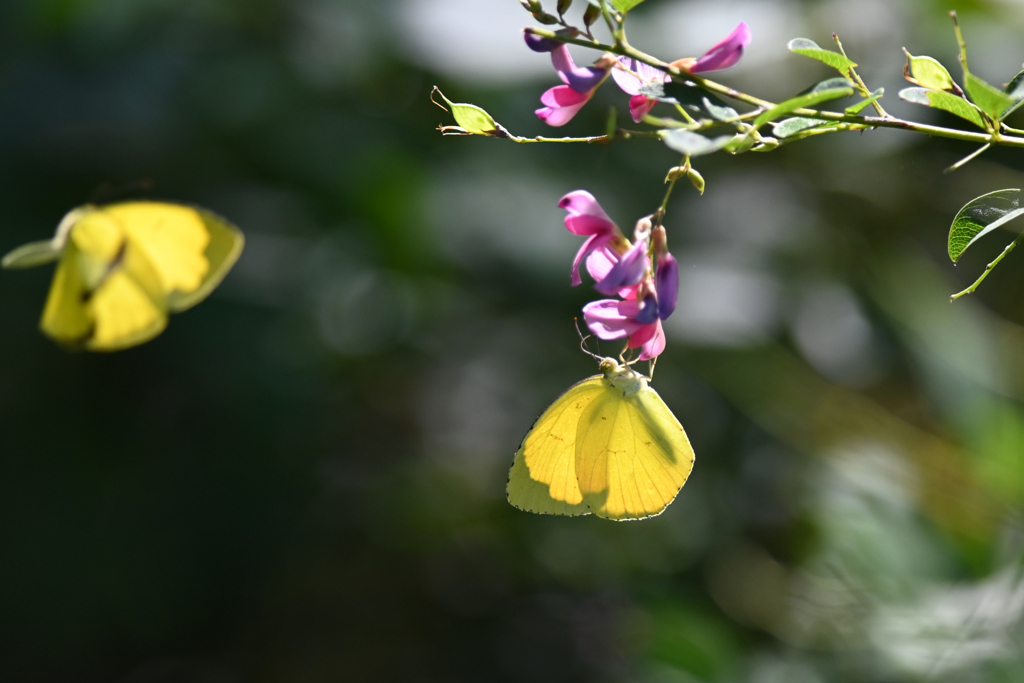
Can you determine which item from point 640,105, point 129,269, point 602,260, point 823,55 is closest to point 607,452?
point 602,260

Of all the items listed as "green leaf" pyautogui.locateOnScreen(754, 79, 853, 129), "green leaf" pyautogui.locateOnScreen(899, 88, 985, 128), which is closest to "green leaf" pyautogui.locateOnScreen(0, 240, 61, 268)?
"green leaf" pyautogui.locateOnScreen(754, 79, 853, 129)

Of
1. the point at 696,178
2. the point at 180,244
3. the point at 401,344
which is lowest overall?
the point at 401,344

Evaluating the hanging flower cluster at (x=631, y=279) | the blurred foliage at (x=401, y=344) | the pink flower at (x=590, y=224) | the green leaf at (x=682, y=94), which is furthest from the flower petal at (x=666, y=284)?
the blurred foliage at (x=401, y=344)

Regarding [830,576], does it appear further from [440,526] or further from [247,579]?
[247,579]

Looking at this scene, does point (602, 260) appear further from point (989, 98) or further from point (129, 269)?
point (129, 269)

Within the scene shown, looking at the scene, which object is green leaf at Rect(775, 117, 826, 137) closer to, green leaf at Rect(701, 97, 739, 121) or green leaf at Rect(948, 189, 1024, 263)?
green leaf at Rect(701, 97, 739, 121)

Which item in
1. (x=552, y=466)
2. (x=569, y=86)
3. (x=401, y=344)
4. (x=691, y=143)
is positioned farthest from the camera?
(x=401, y=344)
